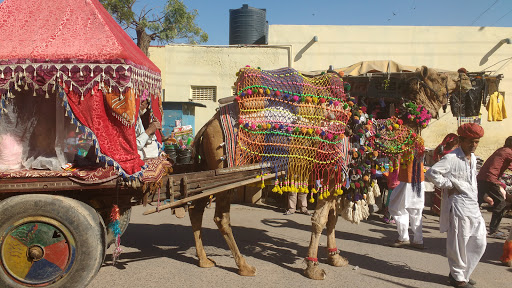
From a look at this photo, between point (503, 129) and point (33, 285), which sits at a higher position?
point (503, 129)

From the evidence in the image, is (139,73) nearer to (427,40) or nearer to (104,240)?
(104,240)

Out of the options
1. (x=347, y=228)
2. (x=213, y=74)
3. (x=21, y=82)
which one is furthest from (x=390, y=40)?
(x=21, y=82)

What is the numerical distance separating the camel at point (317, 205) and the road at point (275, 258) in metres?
0.14

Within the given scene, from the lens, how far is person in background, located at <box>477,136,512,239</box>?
6805 mm

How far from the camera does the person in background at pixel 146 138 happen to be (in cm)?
511

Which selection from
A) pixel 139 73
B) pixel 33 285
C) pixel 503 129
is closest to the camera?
pixel 33 285

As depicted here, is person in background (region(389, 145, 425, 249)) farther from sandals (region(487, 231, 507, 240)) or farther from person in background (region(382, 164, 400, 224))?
sandals (region(487, 231, 507, 240))

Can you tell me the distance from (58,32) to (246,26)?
46.7ft

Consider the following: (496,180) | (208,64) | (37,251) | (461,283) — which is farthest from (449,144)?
(208,64)

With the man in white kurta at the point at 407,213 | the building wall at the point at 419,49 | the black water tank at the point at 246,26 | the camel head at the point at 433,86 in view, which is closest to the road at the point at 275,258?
the man in white kurta at the point at 407,213

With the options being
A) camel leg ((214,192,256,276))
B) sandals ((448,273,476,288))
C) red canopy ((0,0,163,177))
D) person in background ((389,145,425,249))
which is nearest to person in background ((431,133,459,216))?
person in background ((389,145,425,249))

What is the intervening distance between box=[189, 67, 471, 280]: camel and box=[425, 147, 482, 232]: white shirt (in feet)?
2.92

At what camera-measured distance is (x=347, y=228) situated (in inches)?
296

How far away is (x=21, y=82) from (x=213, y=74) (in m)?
10.6
